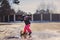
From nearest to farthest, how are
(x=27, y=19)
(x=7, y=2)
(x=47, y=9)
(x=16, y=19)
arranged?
(x=27, y=19), (x=16, y=19), (x=7, y=2), (x=47, y=9)

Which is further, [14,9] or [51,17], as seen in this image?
[14,9]

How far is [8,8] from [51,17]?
482 inches

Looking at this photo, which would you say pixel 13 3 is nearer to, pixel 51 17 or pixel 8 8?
pixel 8 8

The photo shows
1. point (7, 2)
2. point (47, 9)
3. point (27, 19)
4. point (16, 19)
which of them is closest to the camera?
point (27, 19)

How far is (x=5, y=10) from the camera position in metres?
57.4

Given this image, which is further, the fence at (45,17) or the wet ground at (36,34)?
the fence at (45,17)

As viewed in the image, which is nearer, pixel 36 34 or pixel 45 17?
pixel 36 34

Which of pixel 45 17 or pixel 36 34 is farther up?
pixel 36 34

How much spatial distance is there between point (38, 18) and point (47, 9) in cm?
1752

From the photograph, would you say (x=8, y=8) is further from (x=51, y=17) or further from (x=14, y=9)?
(x=51, y=17)

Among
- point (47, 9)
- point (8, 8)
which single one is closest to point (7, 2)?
point (8, 8)

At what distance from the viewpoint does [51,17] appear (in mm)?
55812

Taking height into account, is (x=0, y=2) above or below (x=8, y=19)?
above

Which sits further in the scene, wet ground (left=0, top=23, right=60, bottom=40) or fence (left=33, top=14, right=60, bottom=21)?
fence (left=33, top=14, right=60, bottom=21)
